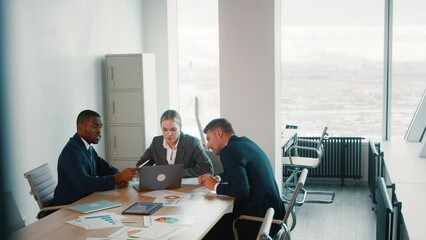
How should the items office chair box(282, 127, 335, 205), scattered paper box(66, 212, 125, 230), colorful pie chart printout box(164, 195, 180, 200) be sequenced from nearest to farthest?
1. scattered paper box(66, 212, 125, 230)
2. colorful pie chart printout box(164, 195, 180, 200)
3. office chair box(282, 127, 335, 205)

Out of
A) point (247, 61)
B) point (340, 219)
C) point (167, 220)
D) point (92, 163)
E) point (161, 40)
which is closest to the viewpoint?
point (167, 220)

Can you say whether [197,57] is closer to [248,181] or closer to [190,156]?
[190,156]

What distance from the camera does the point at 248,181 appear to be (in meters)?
3.59

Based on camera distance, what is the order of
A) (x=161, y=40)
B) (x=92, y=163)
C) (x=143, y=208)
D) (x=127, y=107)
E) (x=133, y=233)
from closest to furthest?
(x=133, y=233)
(x=143, y=208)
(x=92, y=163)
(x=127, y=107)
(x=161, y=40)

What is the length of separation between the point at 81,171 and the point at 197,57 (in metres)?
4.64

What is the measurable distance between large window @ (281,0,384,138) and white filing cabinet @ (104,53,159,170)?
268 cm

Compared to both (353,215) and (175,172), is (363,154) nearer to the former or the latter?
(353,215)

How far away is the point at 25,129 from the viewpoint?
16.0 feet

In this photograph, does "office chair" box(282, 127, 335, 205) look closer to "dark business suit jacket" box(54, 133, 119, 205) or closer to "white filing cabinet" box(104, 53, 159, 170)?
"white filing cabinet" box(104, 53, 159, 170)

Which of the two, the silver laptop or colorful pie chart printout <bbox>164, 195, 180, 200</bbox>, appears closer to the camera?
colorful pie chart printout <bbox>164, 195, 180, 200</bbox>

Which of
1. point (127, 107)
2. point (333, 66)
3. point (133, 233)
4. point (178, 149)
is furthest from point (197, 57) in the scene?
point (133, 233)

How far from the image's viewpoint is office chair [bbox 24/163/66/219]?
3844 mm

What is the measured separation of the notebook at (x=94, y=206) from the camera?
3416 mm

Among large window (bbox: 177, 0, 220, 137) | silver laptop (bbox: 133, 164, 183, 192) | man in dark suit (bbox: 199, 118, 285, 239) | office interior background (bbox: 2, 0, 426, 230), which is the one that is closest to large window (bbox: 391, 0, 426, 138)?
office interior background (bbox: 2, 0, 426, 230)
